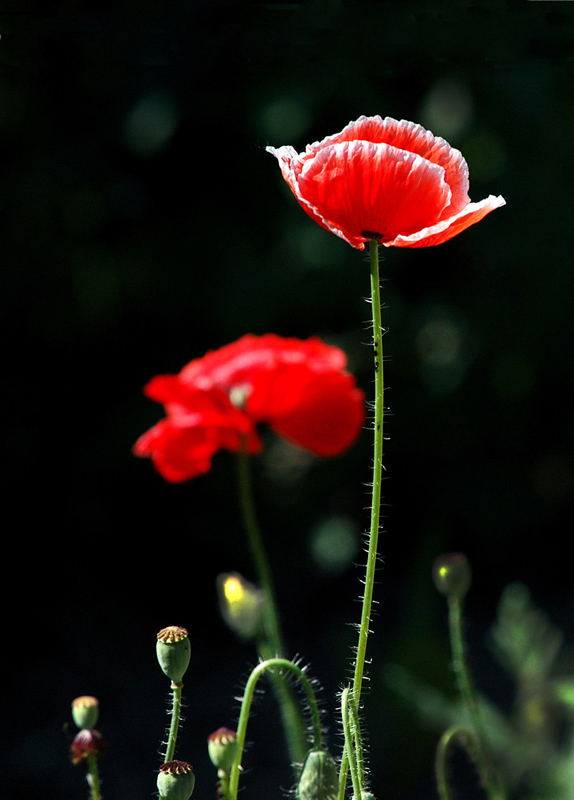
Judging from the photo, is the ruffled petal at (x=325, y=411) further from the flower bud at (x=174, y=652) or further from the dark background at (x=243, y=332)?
the dark background at (x=243, y=332)

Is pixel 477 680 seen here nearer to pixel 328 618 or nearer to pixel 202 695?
pixel 328 618

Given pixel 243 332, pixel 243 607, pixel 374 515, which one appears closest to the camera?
pixel 374 515

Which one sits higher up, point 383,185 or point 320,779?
point 383,185

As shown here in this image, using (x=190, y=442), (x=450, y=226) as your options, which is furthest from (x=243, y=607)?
(x=450, y=226)

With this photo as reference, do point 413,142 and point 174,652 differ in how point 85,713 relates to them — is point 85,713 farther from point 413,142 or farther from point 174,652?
point 413,142

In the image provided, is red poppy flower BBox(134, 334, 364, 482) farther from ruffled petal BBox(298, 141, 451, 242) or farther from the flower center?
ruffled petal BBox(298, 141, 451, 242)

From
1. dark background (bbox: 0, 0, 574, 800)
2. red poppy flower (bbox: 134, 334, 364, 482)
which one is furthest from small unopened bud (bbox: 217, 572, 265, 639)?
dark background (bbox: 0, 0, 574, 800)
